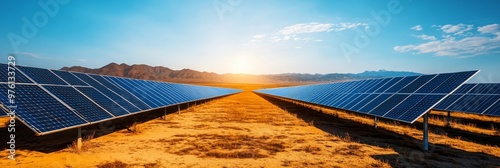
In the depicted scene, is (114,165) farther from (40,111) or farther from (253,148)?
Result: (253,148)

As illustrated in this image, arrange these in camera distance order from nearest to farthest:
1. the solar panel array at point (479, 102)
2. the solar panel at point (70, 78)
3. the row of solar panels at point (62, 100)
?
the row of solar panels at point (62, 100)
the solar panel at point (70, 78)
the solar panel array at point (479, 102)

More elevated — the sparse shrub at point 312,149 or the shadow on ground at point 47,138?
the shadow on ground at point 47,138

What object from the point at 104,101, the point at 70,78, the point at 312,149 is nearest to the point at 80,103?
the point at 104,101

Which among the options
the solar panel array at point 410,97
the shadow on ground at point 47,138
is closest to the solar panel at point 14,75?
the shadow on ground at point 47,138

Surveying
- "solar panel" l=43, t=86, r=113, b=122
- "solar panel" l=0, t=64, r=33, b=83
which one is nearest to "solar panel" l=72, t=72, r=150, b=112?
"solar panel" l=43, t=86, r=113, b=122

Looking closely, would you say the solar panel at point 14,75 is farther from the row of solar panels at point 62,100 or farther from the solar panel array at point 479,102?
the solar panel array at point 479,102

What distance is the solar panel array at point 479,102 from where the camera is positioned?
1800 centimetres

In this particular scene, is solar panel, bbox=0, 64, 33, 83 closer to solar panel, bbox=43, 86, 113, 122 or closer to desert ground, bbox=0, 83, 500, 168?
solar panel, bbox=43, 86, 113, 122

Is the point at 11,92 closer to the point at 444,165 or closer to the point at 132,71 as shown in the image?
the point at 444,165

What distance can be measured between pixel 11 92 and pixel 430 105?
13987 mm

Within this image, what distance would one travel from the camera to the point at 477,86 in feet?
83.9

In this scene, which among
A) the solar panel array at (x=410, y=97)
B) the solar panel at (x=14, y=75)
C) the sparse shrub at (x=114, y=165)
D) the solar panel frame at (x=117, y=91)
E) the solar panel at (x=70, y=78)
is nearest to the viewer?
the sparse shrub at (x=114, y=165)

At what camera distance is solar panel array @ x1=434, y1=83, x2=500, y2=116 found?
59.1 ft

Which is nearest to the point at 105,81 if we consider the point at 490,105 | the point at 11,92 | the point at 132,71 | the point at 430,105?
the point at 11,92
